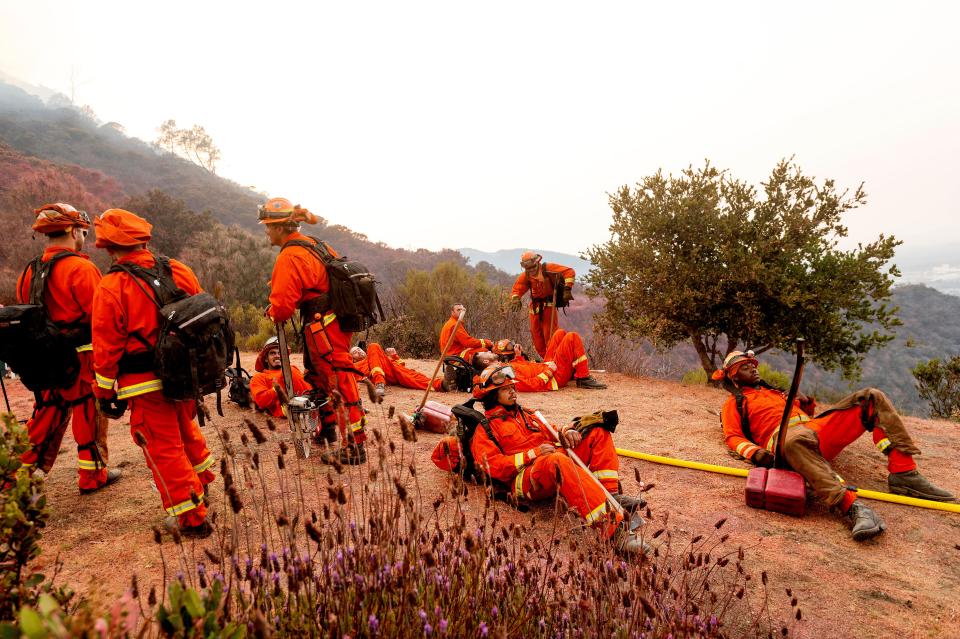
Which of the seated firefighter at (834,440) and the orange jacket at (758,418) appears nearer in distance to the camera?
the seated firefighter at (834,440)

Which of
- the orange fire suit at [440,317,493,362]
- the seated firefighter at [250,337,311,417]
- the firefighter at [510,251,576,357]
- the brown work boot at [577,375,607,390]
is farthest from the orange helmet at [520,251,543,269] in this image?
the seated firefighter at [250,337,311,417]

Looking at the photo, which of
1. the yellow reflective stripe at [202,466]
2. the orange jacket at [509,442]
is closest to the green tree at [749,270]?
the orange jacket at [509,442]

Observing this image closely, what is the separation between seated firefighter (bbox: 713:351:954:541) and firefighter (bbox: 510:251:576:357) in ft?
12.8

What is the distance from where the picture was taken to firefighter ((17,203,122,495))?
3709 millimetres

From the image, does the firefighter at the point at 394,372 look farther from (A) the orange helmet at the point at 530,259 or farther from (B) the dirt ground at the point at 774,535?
(B) the dirt ground at the point at 774,535

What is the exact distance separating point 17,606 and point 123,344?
1.87m

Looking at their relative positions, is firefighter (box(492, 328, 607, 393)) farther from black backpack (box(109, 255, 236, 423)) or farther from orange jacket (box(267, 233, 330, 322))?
black backpack (box(109, 255, 236, 423))

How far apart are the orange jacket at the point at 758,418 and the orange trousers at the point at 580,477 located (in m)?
1.60

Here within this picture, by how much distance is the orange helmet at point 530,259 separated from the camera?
8.20 m

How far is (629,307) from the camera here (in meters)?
9.84

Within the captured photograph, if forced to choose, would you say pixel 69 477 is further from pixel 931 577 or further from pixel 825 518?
pixel 931 577

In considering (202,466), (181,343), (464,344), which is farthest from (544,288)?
(181,343)

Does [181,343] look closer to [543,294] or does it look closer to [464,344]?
[464,344]

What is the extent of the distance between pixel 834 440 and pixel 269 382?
603 centimetres
